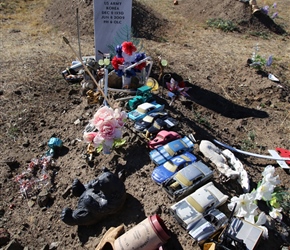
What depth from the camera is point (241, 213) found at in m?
2.54

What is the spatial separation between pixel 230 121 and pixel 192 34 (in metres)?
4.33

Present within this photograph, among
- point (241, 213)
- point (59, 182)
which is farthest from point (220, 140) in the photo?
point (59, 182)

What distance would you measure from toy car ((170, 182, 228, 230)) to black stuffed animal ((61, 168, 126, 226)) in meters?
0.52

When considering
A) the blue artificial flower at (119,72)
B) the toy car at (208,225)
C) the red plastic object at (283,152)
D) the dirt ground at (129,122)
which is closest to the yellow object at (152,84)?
the dirt ground at (129,122)

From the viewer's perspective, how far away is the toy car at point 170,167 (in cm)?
302

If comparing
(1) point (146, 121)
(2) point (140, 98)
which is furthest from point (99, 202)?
(2) point (140, 98)

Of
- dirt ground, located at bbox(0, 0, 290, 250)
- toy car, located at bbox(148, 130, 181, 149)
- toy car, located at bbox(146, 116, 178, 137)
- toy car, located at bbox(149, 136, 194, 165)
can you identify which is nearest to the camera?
dirt ground, located at bbox(0, 0, 290, 250)

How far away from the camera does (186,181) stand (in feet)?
9.42

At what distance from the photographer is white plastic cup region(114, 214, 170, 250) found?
240cm

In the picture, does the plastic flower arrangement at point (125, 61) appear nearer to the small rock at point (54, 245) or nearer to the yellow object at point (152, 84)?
the yellow object at point (152, 84)

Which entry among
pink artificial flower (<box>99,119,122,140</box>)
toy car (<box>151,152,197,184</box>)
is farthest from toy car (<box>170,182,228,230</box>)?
pink artificial flower (<box>99,119,122,140</box>)

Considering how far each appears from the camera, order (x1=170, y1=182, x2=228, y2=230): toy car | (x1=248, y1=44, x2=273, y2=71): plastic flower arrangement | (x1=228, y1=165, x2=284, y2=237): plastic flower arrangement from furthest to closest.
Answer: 1. (x1=248, y1=44, x2=273, y2=71): plastic flower arrangement
2. (x1=170, y1=182, x2=228, y2=230): toy car
3. (x1=228, y1=165, x2=284, y2=237): plastic flower arrangement

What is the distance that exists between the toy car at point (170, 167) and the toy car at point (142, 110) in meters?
0.81

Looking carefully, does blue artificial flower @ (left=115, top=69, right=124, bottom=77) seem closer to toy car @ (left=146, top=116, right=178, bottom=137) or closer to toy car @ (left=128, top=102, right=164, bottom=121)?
toy car @ (left=128, top=102, right=164, bottom=121)
